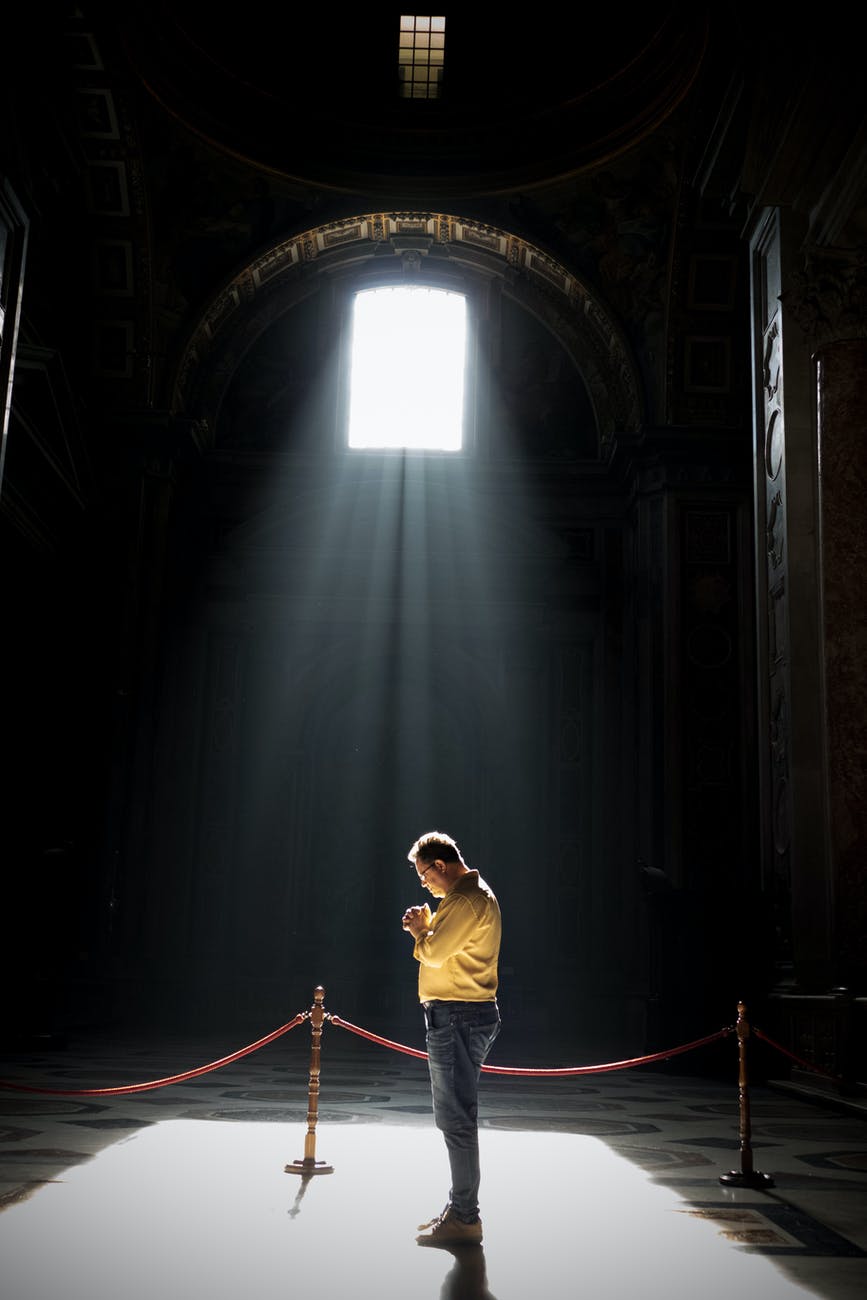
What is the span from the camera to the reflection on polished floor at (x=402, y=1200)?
138 inches

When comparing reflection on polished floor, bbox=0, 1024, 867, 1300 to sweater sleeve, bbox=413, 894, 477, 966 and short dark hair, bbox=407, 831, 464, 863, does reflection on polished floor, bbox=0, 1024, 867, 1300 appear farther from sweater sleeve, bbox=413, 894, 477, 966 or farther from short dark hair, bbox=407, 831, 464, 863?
short dark hair, bbox=407, 831, 464, 863

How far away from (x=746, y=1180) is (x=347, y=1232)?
77.1 inches

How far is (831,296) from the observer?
9102mm

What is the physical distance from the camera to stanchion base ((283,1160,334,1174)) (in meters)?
5.12

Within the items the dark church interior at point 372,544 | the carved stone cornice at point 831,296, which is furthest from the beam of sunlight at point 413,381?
the carved stone cornice at point 831,296

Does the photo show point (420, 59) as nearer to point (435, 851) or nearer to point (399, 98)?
point (399, 98)

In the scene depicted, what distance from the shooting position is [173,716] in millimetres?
15422

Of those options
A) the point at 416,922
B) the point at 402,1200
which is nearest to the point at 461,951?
the point at 416,922

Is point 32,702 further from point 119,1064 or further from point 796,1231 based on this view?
point 796,1231

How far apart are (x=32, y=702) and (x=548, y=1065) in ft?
24.2

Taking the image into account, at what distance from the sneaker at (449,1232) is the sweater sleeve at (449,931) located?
0.83 m

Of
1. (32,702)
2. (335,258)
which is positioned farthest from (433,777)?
(335,258)

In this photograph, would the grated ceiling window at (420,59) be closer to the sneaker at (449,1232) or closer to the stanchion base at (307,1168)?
the stanchion base at (307,1168)

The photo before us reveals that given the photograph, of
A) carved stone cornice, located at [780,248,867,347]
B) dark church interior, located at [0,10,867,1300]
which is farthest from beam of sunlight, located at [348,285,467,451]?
carved stone cornice, located at [780,248,867,347]
